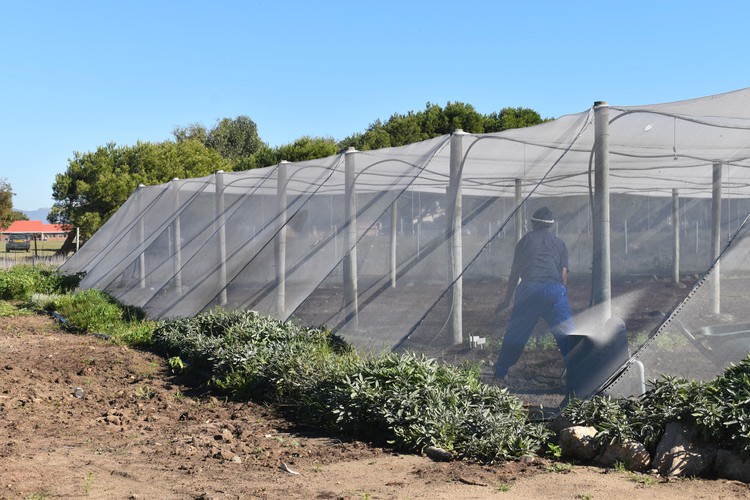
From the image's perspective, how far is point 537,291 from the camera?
6.04 meters

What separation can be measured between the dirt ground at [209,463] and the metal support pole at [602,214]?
4.72ft

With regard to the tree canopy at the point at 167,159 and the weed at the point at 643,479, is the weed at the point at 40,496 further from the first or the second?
the tree canopy at the point at 167,159

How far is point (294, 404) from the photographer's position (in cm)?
649

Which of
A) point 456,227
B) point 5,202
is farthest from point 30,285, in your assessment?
point 5,202

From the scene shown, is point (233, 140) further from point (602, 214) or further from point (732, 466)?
point (732, 466)

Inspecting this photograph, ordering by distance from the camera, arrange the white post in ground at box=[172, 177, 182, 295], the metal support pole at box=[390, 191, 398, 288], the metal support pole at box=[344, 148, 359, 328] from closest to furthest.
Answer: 1. the metal support pole at box=[390, 191, 398, 288]
2. the metal support pole at box=[344, 148, 359, 328]
3. the white post in ground at box=[172, 177, 182, 295]

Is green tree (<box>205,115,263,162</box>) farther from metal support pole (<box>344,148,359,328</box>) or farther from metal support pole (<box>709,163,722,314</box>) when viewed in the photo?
metal support pole (<box>709,163,722,314</box>)

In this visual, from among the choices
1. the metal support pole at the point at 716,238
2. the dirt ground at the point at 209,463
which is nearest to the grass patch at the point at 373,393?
the dirt ground at the point at 209,463

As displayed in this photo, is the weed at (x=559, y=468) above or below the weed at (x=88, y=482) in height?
above

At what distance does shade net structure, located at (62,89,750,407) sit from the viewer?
519 cm

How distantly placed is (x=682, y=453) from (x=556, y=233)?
6.96ft

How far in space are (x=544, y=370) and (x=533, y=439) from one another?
808 mm

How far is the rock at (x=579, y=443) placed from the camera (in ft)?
15.6

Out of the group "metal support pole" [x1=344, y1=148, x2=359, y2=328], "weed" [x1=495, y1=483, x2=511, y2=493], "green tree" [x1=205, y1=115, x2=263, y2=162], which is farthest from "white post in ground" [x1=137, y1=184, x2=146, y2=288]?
"green tree" [x1=205, y1=115, x2=263, y2=162]
